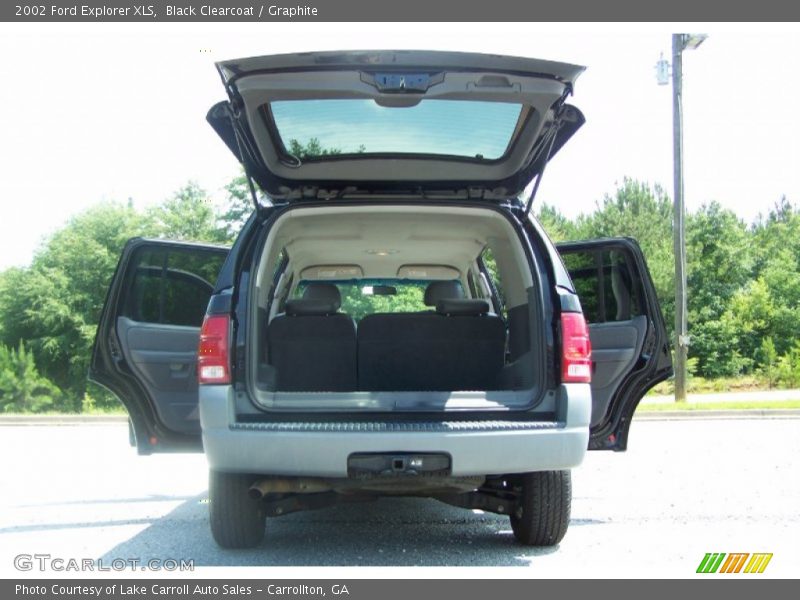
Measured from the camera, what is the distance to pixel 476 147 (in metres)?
4.76

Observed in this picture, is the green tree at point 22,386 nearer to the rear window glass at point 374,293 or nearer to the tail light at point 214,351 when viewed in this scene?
the rear window glass at point 374,293

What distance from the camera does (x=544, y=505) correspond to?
182 inches

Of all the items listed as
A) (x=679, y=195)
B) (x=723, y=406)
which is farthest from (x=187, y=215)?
(x=723, y=406)

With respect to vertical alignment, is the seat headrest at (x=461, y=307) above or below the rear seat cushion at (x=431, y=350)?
above

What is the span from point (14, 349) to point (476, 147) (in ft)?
114

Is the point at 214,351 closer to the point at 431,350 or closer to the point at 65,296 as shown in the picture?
the point at 431,350

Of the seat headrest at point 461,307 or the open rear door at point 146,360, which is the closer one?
the open rear door at point 146,360

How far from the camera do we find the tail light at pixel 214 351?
4.23 metres

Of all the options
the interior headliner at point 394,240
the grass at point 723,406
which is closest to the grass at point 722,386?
the grass at point 723,406

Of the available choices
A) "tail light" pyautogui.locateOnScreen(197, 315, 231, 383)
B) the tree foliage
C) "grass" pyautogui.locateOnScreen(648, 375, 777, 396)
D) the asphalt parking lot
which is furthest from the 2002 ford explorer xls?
the tree foliage

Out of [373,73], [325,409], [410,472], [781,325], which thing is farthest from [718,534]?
[781,325]

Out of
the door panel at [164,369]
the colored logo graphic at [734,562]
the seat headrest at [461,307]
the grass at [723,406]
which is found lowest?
the grass at [723,406]

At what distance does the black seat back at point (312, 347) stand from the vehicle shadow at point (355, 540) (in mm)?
923

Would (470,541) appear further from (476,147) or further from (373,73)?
(373,73)
